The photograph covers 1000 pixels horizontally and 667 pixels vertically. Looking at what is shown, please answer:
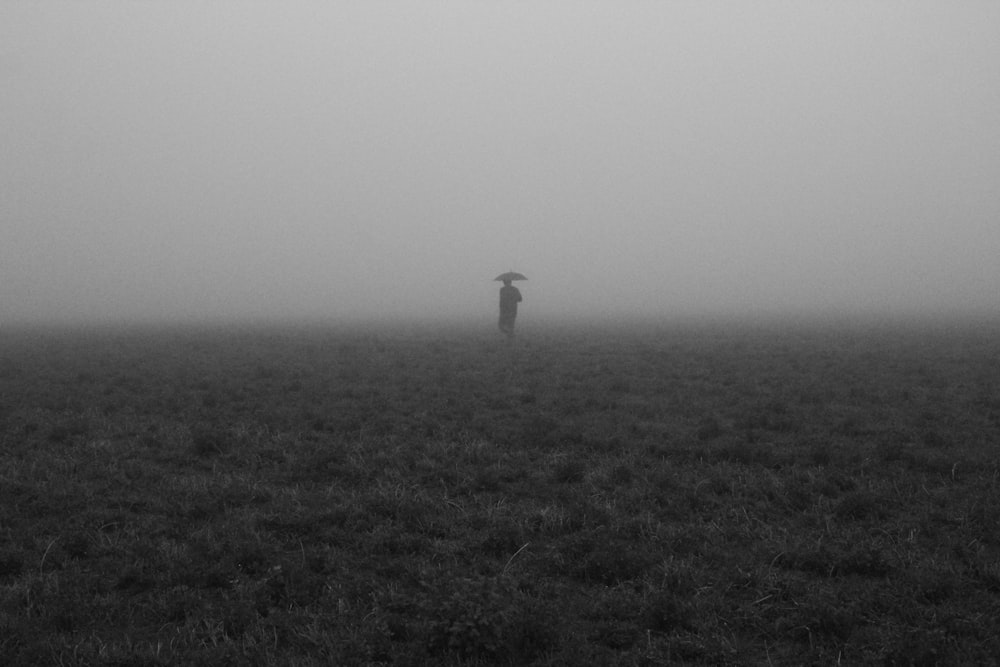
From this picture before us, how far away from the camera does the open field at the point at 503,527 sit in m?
4.74

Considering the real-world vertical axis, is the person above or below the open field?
above

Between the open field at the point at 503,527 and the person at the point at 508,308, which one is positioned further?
the person at the point at 508,308

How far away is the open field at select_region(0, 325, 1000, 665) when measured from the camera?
15.5ft

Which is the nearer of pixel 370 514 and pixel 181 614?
pixel 181 614

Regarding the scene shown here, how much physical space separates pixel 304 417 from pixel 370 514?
5.78 metres

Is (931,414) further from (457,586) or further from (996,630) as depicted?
(457,586)

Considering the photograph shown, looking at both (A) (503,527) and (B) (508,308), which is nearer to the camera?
(A) (503,527)

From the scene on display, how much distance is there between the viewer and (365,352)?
2481 centimetres

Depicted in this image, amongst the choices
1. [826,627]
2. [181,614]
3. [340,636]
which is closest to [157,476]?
[181,614]

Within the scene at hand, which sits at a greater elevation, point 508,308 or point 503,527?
point 508,308

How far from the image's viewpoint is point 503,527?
22.4 feet

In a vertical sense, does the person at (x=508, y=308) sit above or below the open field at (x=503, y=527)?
above

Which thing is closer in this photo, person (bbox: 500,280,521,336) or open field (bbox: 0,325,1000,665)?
open field (bbox: 0,325,1000,665)

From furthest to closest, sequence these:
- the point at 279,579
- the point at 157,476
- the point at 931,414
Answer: the point at 931,414 < the point at 157,476 < the point at 279,579
